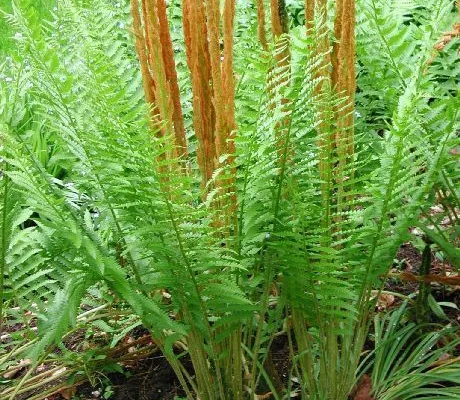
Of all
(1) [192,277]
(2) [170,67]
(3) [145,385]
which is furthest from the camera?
(3) [145,385]

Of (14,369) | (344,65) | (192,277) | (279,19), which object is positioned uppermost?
(279,19)

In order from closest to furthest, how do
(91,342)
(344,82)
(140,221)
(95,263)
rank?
(95,263)
(140,221)
(344,82)
(91,342)

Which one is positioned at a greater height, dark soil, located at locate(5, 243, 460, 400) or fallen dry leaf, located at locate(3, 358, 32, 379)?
fallen dry leaf, located at locate(3, 358, 32, 379)

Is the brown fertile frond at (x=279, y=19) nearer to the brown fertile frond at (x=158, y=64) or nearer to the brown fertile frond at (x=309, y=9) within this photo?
the brown fertile frond at (x=309, y=9)

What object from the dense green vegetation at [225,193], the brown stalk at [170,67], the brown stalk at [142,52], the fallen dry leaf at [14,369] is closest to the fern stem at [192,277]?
the dense green vegetation at [225,193]

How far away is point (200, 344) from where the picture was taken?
1621mm

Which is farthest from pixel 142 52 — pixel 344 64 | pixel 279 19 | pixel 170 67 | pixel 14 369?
pixel 14 369

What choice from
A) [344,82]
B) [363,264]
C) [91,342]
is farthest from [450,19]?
[91,342]

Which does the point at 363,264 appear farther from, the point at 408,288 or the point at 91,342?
the point at 91,342

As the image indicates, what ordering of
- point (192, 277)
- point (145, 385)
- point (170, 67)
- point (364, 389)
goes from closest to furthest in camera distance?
point (192, 277), point (170, 67), point (364, 389), point (145, 385)

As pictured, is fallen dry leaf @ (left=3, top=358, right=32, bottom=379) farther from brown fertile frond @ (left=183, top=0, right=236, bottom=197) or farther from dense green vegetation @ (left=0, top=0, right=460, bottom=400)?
brown fertile frond @ (left=183, top=0, right=236, bottom=197)

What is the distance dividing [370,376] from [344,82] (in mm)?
735

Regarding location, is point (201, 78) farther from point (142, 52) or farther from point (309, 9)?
point (309, 9)

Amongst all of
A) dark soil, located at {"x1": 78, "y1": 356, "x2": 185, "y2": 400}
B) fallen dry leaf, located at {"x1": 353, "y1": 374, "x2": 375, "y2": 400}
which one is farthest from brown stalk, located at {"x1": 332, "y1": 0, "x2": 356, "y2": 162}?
dark soil, located at {"x1": 78, "y1": 356, "x2": 185, "y2": 400}
